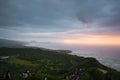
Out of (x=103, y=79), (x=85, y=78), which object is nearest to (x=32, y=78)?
(x=85, y=78)

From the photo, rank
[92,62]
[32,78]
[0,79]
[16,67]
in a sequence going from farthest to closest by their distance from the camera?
[16,67] < [92,62] < [32,78] < [0,79]

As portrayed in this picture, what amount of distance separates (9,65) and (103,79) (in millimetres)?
107667

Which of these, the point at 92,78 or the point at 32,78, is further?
the point at 92,78

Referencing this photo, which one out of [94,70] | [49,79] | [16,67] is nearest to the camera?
[49,79]

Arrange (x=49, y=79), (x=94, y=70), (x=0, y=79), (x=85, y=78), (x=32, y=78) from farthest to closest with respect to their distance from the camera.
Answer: (x=94, y=70), (x=85, y=78), (x=49, y=79), (x=32, y=78), (x=0, y=79)

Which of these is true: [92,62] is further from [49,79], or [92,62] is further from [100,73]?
[49,79]

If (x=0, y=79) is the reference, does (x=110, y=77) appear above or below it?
below

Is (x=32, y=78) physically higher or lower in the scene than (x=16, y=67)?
higher

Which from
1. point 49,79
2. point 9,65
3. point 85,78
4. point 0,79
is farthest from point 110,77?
point 9,65

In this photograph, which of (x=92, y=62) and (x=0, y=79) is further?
(x=92, y=62)

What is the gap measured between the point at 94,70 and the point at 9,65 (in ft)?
334

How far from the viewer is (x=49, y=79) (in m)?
58.0

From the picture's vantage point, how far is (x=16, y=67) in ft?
506

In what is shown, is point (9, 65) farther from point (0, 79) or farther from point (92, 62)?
point (0, 79)
